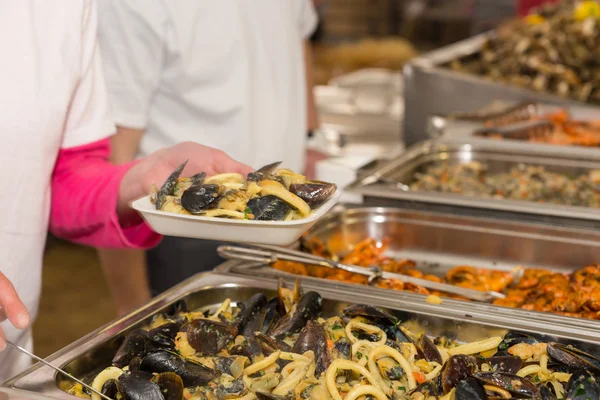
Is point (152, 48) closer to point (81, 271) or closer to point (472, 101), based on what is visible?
point (472, 101)

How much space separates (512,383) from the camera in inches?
51.8

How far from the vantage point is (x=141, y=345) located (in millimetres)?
1442

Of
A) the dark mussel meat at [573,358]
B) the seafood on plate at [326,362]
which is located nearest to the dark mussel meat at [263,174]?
the seafood on plate at [326,362]

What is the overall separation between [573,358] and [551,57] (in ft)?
9.47

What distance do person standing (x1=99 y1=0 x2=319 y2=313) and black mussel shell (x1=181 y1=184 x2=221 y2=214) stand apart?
122 centimetres

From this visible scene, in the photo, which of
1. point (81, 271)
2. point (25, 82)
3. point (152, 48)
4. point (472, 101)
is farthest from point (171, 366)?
point (81, 271)

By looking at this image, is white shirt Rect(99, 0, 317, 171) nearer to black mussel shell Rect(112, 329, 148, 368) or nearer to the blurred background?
the blurred background

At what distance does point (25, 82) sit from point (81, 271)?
4043 millimetres

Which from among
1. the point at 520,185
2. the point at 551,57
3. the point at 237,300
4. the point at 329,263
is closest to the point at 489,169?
the point at 520,185

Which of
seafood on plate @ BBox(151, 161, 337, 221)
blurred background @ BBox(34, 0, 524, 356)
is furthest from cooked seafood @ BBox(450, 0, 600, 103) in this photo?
seafood on plate @ BBox(151, 161, 337, 221)

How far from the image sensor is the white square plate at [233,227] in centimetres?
135

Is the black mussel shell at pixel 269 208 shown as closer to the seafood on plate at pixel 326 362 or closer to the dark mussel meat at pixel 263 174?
the dark mussel meat at pixel 263 174

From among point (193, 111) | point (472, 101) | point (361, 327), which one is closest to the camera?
point (361, 327)

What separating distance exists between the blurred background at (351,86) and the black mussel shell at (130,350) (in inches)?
53.0
